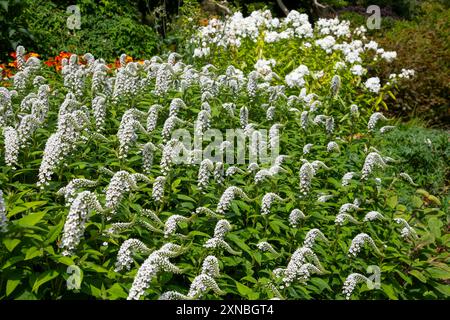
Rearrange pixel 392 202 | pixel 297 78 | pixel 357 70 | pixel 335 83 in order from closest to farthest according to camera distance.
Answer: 1. pixel 392 202
2. pixel 335 83
3. pixel 297 78
4. pixel 357 70

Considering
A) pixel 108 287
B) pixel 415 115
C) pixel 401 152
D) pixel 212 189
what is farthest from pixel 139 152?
pixel 415 115

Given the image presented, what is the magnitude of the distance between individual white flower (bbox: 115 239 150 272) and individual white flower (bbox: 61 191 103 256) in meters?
0.24

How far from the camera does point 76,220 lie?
2.97 meters

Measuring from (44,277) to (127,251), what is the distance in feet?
1.47

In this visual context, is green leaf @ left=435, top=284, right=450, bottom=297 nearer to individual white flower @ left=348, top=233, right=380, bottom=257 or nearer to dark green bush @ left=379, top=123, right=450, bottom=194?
individual white flower @ left=348, top=233, right=380, bottom=257

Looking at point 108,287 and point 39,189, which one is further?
point 39,189

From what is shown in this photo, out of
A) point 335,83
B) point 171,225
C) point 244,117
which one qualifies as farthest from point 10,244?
point 335,83

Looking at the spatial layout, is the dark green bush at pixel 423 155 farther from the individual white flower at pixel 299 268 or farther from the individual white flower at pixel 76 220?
the individual white flower at pixel 76 220

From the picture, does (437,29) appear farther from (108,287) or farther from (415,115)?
(108,287)

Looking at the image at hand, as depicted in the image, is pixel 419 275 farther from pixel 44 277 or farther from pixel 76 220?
pixel 44 277

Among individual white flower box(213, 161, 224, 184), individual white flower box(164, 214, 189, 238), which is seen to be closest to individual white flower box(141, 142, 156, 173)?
individual white flower box(213, 161, 224, 184)

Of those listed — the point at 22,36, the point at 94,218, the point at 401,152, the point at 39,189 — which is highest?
the point at 22,36

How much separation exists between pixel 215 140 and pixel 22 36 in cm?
619

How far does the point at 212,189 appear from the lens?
13.4 feet
